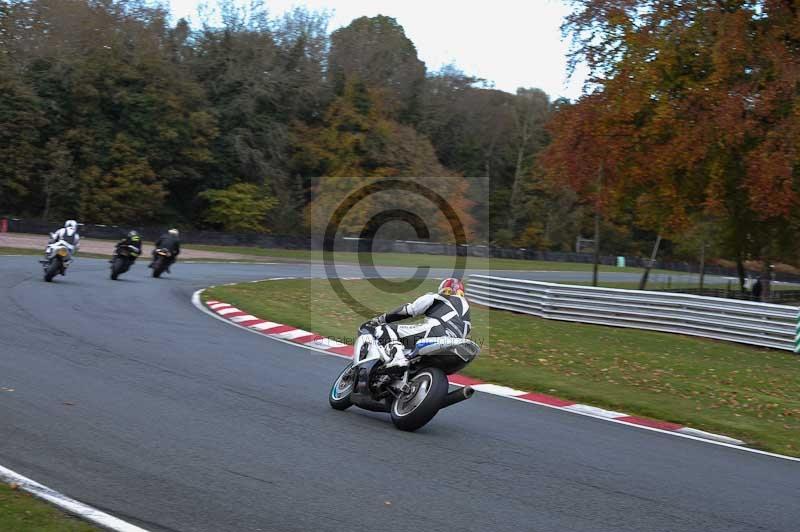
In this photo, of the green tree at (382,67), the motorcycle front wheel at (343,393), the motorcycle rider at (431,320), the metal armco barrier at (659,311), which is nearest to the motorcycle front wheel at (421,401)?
the motorcycle rider at (431,320)

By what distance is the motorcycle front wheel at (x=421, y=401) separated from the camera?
8422mm

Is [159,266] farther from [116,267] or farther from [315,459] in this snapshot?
[315,459]

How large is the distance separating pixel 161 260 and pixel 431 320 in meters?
19.1

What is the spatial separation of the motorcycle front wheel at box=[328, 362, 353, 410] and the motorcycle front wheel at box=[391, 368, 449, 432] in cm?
77

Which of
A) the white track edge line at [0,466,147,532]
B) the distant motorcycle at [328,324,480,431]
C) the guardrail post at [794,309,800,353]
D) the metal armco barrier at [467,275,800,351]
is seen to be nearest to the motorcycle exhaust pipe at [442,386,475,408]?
the distant motorcycle at [328,324,480,431]

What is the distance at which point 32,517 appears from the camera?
16.9 ft

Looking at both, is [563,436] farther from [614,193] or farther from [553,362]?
[614,193]

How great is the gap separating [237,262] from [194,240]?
33.9ft

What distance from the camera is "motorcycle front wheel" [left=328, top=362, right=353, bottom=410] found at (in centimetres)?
941

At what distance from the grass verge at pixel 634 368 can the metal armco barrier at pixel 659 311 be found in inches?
13.5

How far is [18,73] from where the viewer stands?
54.2 m

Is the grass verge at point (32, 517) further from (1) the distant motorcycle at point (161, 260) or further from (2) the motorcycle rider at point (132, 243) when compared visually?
(1) the distant motorcycle at point (161, 260)

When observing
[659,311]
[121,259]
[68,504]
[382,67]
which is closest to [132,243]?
[121,259]

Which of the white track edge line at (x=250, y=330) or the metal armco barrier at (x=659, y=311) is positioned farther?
the metal armco barrier at (x=659, y=311)
